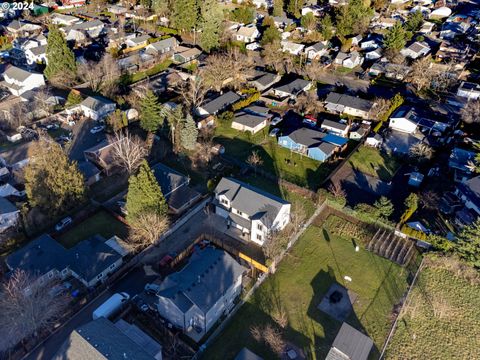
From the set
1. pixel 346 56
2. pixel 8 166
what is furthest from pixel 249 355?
pixel 346 56

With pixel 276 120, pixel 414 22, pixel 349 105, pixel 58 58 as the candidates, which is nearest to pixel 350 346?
pixel 276 120

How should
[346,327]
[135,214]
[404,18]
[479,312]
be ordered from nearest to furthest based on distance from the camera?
[346,327], [479,312], [135,214], [404,18]

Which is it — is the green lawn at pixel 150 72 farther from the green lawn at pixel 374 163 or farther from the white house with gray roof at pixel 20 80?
the green lawn at pixel 374 163

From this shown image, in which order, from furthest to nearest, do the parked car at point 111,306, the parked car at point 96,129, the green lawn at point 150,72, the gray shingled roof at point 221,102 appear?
the green lawn at point 150,72 → the gray shingled roof at point 221,102 → the parked car at point 96,129 → the parked car at point 111,306

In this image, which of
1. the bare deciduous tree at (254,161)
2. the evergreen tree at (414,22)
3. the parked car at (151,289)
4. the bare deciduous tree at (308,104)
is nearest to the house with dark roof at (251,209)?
the bare deciduous tree at (254,161)

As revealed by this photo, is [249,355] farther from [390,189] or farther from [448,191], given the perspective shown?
[448,191]

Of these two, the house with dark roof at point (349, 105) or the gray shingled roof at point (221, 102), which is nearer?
the gray shingled roof at point (221, 102)

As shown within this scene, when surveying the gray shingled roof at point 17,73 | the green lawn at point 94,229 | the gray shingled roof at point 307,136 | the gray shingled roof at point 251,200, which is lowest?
the gray shingled roof at point 307,136
